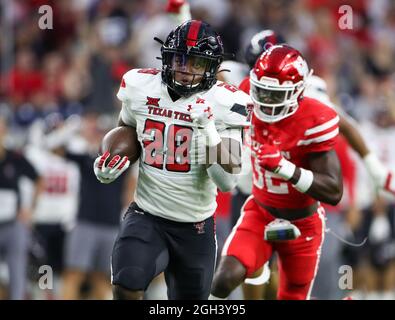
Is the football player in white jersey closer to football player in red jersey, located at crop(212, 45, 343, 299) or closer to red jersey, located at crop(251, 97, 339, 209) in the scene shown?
football player in red jersey, located at crop(212, 45, 343, 299)

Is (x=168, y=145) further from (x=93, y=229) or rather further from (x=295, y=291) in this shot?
(x=93, y=229)

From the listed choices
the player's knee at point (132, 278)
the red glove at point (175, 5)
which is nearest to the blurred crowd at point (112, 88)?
the red glove at point (175, 5)

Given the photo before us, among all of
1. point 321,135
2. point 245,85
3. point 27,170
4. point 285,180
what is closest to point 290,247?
point 285,180

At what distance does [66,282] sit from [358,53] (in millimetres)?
4740

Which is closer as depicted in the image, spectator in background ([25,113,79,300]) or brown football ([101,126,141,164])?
brown football ([101,126,141,164])

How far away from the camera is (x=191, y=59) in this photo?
5504mm

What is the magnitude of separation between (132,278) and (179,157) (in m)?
0.67

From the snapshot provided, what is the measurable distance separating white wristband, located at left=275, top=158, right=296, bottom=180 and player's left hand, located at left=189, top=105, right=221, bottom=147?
53 centimetres

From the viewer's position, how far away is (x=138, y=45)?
→ 37.9 ft

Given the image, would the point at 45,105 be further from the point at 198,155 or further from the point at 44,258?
the point at 198,155

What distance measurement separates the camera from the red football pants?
20.5ft

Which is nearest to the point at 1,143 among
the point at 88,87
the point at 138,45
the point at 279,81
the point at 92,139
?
the point at 92,139

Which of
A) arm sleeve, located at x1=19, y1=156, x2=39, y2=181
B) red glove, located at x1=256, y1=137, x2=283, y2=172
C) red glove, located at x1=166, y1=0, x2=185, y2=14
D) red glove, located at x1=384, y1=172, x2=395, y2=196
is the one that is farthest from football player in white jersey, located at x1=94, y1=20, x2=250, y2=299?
arm sleeve, located at x1=19, y1=156, x2=39, y2=181

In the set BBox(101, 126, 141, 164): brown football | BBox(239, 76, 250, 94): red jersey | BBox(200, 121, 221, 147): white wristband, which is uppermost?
BBox(200, 121, 221, 147): white wristband
